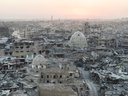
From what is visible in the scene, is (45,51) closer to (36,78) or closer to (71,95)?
(36,78)

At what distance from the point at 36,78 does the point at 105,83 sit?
789cm

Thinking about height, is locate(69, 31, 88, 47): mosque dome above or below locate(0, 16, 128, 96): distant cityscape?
above

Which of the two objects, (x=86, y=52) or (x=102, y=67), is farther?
(x=86, y=52)

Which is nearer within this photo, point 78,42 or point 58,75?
point 58,75

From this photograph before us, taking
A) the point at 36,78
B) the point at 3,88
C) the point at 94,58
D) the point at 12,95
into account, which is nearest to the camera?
the point at 12,95

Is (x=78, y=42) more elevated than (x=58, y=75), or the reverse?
(x=78, y=42)

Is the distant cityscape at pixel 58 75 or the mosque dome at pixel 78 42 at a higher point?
the mosque dome at pixel 78 42

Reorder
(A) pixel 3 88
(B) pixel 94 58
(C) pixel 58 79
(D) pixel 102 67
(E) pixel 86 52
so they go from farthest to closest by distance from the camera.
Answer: (E) pixel 86 52, (B) pixel 94 58, (D) pixel 102 67, (C) pixel 58 79, (A) pixel 3 88

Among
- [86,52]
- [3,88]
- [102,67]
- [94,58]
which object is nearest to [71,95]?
[3,88]

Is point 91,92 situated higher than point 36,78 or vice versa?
point 36,78

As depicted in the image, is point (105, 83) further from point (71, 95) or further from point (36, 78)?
point (36, 78)

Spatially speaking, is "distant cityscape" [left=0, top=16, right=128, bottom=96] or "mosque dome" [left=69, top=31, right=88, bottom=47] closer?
"distant cityscape" [left=0, top=16, right=128, bottom=96]

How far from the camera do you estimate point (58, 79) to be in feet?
73.2

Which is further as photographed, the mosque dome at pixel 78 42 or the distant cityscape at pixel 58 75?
the mosque dome at pixel 78 42
